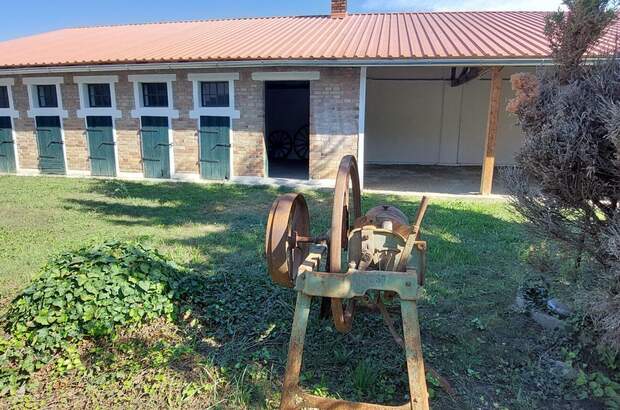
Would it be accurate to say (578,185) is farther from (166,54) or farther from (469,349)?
(166,54)

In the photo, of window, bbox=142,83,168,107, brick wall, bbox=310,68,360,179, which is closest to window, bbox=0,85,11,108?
window, bbox=142,83,168,107

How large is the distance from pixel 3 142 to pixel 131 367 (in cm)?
1112

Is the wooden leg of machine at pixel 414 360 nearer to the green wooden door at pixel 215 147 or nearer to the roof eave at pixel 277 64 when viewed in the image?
the roof eave at pixel 277 64

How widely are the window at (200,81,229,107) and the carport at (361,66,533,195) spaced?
Result: 13.5ft

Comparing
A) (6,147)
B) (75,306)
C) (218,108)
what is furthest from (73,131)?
(75,306)

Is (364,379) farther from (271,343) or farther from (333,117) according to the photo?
(333,117)

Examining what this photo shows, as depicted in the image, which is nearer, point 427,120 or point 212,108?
point 212,108

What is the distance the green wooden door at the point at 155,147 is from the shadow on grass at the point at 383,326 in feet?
13.9

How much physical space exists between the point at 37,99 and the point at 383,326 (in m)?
10.9

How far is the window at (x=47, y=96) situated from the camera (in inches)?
416

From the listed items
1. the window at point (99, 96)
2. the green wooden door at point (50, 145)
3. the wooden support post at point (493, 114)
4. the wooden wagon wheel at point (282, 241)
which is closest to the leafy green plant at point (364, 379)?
the wooden wagon wheel at point (282, 241)

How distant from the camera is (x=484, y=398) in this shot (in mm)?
2504

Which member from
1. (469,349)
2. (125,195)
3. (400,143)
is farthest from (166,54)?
(469,349)

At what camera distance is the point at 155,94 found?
990 cm
